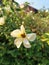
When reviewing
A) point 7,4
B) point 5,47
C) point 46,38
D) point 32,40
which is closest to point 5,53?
point 5,47

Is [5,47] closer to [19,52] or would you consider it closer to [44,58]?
[19,52]

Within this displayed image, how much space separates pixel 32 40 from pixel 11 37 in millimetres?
119

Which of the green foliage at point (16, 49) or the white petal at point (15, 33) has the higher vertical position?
the white petal at point (15, 33)

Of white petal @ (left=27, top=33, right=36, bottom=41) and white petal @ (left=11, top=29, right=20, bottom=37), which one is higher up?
white petal @ (left=11, top=29, right=20, bottom=37)

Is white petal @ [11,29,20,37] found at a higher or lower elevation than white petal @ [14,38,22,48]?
higher

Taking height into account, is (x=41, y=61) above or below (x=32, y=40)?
below

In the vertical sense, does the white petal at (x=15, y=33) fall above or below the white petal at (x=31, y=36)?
above

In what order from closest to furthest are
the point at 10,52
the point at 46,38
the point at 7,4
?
the point at 10,52 < the point at 46,38 < the point at 7,4

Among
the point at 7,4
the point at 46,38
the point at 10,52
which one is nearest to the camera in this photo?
the point at 10,52

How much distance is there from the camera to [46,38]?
1.32m

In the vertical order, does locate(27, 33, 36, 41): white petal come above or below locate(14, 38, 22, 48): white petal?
above

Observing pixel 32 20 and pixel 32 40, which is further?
pixel 32 20

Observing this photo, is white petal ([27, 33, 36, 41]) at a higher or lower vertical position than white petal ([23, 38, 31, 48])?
higher

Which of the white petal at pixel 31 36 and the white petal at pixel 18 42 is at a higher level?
the white petal at pixel 31 36
